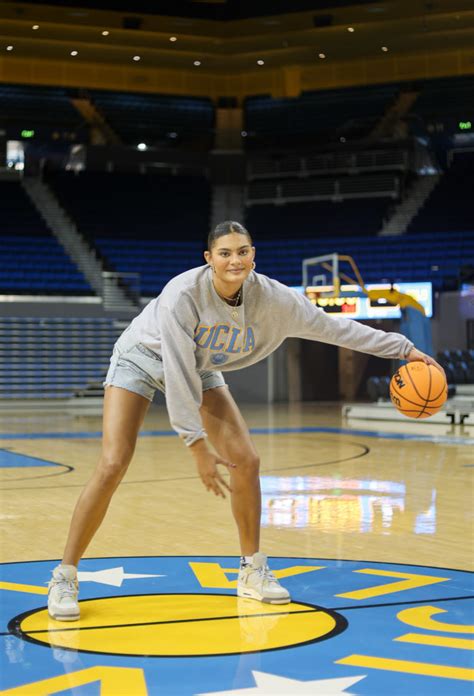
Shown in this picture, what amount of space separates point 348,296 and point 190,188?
941cm

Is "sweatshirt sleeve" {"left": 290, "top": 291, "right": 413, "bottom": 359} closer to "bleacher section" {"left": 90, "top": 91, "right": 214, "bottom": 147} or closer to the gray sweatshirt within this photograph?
the gray sweatshirt

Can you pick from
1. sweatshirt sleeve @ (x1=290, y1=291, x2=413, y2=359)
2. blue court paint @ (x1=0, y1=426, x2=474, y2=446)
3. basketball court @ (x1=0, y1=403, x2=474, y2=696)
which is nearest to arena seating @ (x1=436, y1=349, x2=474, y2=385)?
blue court paint @ (x1=0, y1=426, x2=474, y2=446)

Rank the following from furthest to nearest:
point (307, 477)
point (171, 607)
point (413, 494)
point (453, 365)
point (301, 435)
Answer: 1. point (453, 365)
2. point (301, 435)
3. point (307, 477)
4. point (413, 494)
5. point (171, 607)

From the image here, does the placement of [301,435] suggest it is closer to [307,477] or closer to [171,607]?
[307,477]

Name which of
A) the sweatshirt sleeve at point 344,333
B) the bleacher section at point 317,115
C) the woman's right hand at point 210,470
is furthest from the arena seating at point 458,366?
the woman's right hand at point 210,470

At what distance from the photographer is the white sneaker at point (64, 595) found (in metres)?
3.58

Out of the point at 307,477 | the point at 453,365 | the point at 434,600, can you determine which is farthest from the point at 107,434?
the point at 453,365

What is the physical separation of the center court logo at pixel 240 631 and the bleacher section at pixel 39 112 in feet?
72.3

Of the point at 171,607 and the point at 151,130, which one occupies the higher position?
the point at 151,130

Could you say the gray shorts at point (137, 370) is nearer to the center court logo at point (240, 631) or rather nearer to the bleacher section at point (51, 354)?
the center court logo at point (240, 631)

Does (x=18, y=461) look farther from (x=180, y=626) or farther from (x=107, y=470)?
(x=180, y=626)

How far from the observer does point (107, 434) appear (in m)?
3.82

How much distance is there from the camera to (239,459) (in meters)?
4.00

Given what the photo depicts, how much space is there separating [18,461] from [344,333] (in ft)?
21.2
